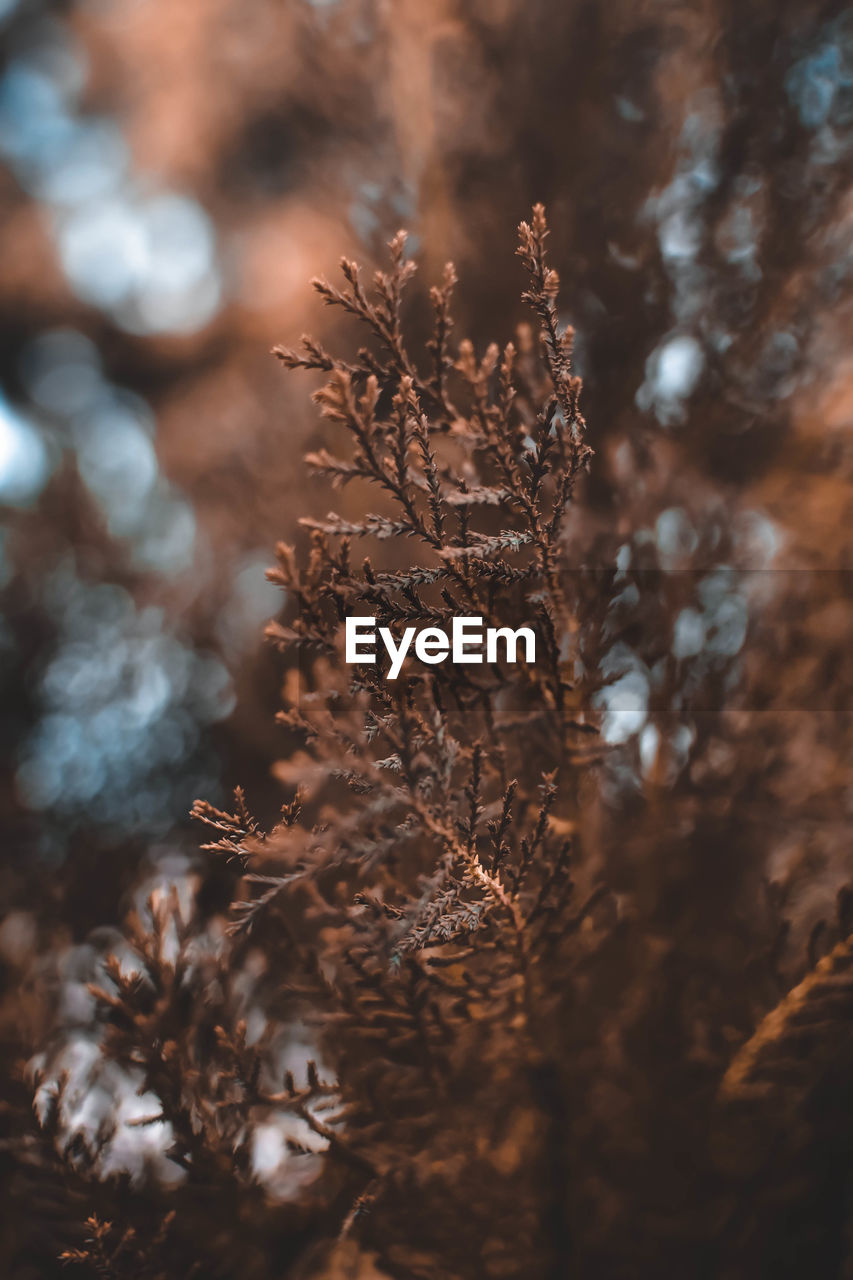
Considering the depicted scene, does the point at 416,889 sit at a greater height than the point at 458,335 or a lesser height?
lesser

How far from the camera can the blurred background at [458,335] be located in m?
1.79

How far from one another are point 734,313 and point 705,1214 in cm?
253

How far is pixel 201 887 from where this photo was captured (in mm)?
2305

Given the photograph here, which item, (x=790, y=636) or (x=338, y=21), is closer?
(x=790, y=636)

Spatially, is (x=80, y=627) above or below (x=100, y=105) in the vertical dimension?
below

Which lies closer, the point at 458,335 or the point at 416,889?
the point at 416,889

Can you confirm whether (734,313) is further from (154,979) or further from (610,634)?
(154,979)

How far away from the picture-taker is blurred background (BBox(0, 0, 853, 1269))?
1.79 meters

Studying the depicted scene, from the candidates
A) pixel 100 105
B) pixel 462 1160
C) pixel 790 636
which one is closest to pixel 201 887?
pixel 462 1160

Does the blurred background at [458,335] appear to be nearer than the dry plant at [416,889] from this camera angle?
No

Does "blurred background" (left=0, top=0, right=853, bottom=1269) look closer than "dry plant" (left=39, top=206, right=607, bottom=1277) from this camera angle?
No

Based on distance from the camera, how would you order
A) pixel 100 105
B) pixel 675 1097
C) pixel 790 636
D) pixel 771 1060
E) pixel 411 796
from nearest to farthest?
pixel 411 796 → pixel 771 1060 → pixel 675 1097 → pixel 790 636 → pixel 100 105

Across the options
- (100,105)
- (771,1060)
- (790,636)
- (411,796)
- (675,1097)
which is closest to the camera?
(411,796)

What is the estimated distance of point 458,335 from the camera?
7.16 ft
